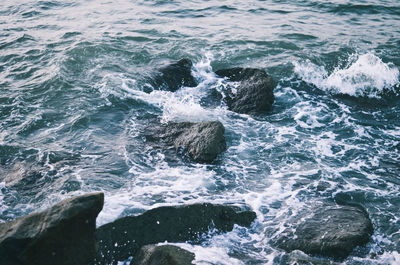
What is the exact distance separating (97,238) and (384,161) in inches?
217

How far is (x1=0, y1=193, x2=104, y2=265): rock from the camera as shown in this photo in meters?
4.19

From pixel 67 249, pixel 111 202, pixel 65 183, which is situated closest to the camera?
pixel 67 249

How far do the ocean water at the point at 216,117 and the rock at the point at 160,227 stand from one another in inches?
8.9

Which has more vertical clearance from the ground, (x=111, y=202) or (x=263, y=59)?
(x=263, y=59)

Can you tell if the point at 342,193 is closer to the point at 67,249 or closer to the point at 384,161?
the point at 384,161

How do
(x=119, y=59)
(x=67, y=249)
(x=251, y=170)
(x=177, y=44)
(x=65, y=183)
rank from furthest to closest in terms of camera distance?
(x=177, y=44) < (x=119, y=59) < (x=251, y=170) < (x=65, y=183) < (x=67, y=249)

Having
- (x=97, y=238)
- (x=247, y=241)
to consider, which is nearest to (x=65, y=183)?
(x=97, y=238)

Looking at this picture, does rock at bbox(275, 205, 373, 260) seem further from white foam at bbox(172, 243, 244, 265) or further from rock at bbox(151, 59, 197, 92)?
rock at bbox(151, 59, 197, 92)

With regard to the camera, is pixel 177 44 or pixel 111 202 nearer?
pixel 111 202

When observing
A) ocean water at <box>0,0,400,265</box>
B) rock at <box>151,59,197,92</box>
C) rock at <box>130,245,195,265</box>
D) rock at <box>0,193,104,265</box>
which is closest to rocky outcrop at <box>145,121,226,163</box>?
ocean water at <box>0,0,400,265</box>

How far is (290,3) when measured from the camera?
1828cm

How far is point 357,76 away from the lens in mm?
10719

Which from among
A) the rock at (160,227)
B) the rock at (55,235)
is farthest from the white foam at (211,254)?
the rock at (55,235)

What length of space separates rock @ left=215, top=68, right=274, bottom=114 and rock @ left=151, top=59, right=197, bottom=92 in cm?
132
